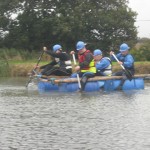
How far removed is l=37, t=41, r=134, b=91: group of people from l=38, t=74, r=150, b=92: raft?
254 mm

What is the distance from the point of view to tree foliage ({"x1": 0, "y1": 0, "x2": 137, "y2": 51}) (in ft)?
147

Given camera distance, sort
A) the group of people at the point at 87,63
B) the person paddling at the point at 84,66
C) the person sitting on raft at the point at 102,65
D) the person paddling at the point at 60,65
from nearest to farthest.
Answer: the person paddling at the point at 84,66 → the group of people at the point at 87,63 → the person sitting on raft at the point at 102,65 → the person paddling at the point at 60,65

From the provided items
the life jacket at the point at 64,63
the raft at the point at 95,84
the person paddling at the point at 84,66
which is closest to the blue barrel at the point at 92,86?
the raft at the point at 95,84

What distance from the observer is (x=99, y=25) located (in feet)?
149

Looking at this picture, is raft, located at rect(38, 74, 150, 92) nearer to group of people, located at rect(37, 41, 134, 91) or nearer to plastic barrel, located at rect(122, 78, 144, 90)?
plastic barrel, located at rect(122, 78, 144, 90)

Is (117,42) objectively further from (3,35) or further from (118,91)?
(118,91)

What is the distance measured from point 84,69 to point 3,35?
28.4 meters

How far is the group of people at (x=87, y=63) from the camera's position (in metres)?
19.6

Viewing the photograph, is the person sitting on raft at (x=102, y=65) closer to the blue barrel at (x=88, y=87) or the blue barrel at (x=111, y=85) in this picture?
the blue barrel at (x=111, y=85)

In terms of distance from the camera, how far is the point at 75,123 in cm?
1136

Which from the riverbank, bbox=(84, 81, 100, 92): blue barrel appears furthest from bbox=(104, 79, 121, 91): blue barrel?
the riverbank

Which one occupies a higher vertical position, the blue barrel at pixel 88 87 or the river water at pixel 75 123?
the blue barrel at pixel 88 87

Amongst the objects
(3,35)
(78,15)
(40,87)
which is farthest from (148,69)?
(3,35)

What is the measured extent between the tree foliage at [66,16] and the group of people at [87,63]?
22.8m
